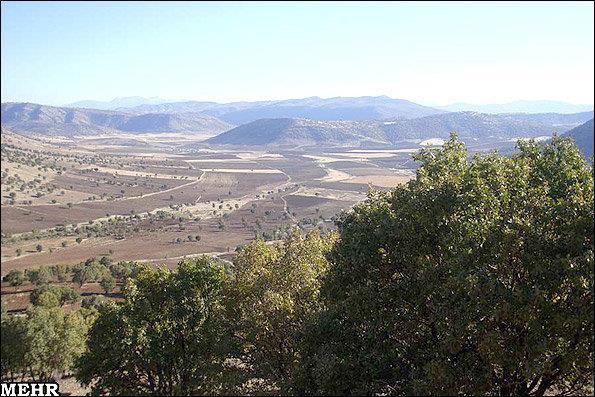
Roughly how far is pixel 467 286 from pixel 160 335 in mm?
14948

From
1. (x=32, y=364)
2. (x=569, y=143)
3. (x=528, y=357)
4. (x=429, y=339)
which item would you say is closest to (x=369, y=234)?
(x=429, y=339)

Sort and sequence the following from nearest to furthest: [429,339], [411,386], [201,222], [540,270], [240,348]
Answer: [540,270]
[411,386]
[429,339]
[240,348]
[201,222]

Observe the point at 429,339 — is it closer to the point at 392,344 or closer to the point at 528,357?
the point at 392,344

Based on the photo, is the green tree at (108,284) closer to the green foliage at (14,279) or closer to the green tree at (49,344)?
the green foliage at (14,279)

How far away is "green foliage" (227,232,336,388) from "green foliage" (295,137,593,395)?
9.07 feet

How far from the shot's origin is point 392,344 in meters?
20.0

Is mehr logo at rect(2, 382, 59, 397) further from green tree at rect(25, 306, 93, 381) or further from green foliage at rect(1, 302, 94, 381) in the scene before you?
green tree at rect(25, 306, 93, 381)

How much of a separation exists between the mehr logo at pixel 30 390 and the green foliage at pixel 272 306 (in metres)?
9.09

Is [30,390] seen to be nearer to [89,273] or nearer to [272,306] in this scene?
[272,306]

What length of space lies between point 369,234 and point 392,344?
4.75m

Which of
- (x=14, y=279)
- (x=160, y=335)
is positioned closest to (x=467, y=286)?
(x=160, y=335)

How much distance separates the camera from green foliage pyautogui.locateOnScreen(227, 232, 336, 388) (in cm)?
2406

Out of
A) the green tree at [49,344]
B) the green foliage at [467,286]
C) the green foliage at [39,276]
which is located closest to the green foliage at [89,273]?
the green foliage at [39,276]

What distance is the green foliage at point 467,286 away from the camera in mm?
16266
